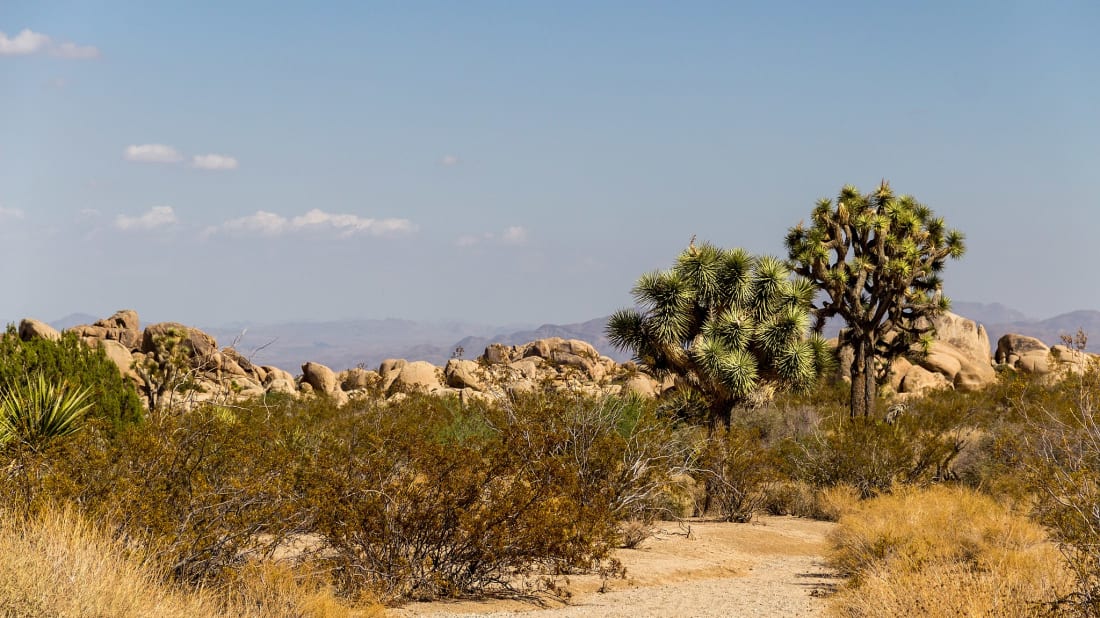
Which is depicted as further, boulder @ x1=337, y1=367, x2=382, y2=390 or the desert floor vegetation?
boulder @ x1=337, y1=367, x2=382, y2=390

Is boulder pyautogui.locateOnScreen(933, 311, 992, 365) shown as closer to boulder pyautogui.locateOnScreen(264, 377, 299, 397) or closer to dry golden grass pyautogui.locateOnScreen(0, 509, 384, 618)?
boulder pyautogui.locateOnScreen(264, 377, 299, 397)

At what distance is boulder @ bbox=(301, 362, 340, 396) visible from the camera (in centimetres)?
4962

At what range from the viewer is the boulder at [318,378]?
4962 cm

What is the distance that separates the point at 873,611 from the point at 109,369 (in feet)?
52.2

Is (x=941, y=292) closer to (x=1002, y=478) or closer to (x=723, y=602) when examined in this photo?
(x=1002, y=478)

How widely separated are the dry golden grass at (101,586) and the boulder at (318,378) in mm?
40564

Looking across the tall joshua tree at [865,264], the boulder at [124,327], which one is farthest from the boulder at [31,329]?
the tall joshua tree at [865,264]

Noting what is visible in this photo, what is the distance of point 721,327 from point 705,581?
38.5ft

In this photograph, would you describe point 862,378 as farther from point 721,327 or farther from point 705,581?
point 705,581

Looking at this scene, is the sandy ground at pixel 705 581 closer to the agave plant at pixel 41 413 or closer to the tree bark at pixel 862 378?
the agave plant at pixel 41 413

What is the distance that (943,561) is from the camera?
411 inches

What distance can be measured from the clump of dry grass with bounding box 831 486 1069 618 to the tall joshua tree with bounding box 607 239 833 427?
804 cm

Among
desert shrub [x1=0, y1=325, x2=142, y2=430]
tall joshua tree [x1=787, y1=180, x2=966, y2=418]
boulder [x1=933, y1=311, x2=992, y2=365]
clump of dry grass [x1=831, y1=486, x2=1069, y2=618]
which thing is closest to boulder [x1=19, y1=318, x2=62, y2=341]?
desert shrub [x1=0, y1=325, x2=142, y2=430]

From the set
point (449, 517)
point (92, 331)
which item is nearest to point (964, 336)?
point (92, 331)
